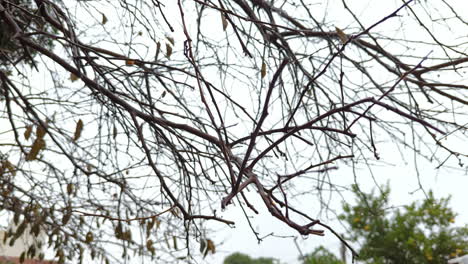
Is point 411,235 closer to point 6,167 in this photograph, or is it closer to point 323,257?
point 323,257

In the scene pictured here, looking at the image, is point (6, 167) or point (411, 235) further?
point (411, 235)

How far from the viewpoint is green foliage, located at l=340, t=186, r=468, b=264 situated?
6.79 m

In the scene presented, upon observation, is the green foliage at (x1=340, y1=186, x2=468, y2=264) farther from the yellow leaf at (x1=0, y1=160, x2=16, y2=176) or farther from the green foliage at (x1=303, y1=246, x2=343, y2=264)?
the yellow leaf at (x1=0, y1=160, x2=16, y2=176)

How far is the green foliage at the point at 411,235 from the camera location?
679cm

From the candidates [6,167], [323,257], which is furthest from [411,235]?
[6,167]

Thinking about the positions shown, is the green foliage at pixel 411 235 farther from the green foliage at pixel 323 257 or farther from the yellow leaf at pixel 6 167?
the yellow leaf at pixel 6 167

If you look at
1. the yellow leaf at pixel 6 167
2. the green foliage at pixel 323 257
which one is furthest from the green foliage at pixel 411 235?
the yellow leaf at pixel 6 167

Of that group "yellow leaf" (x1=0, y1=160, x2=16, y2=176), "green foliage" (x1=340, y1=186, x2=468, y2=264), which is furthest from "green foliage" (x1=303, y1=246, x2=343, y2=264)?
"yellow leaf" (x1=0, y1=160, x2=16, y2=176)

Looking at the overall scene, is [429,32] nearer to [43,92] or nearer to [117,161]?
[117,161]

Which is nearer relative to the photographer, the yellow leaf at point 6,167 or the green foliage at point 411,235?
the yellow leaf at point 6,167

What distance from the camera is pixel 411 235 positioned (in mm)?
7062

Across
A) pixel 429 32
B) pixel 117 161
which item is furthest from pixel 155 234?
pixel 429 32

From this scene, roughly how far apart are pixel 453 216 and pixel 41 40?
19.8 feet

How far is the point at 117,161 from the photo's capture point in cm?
277
